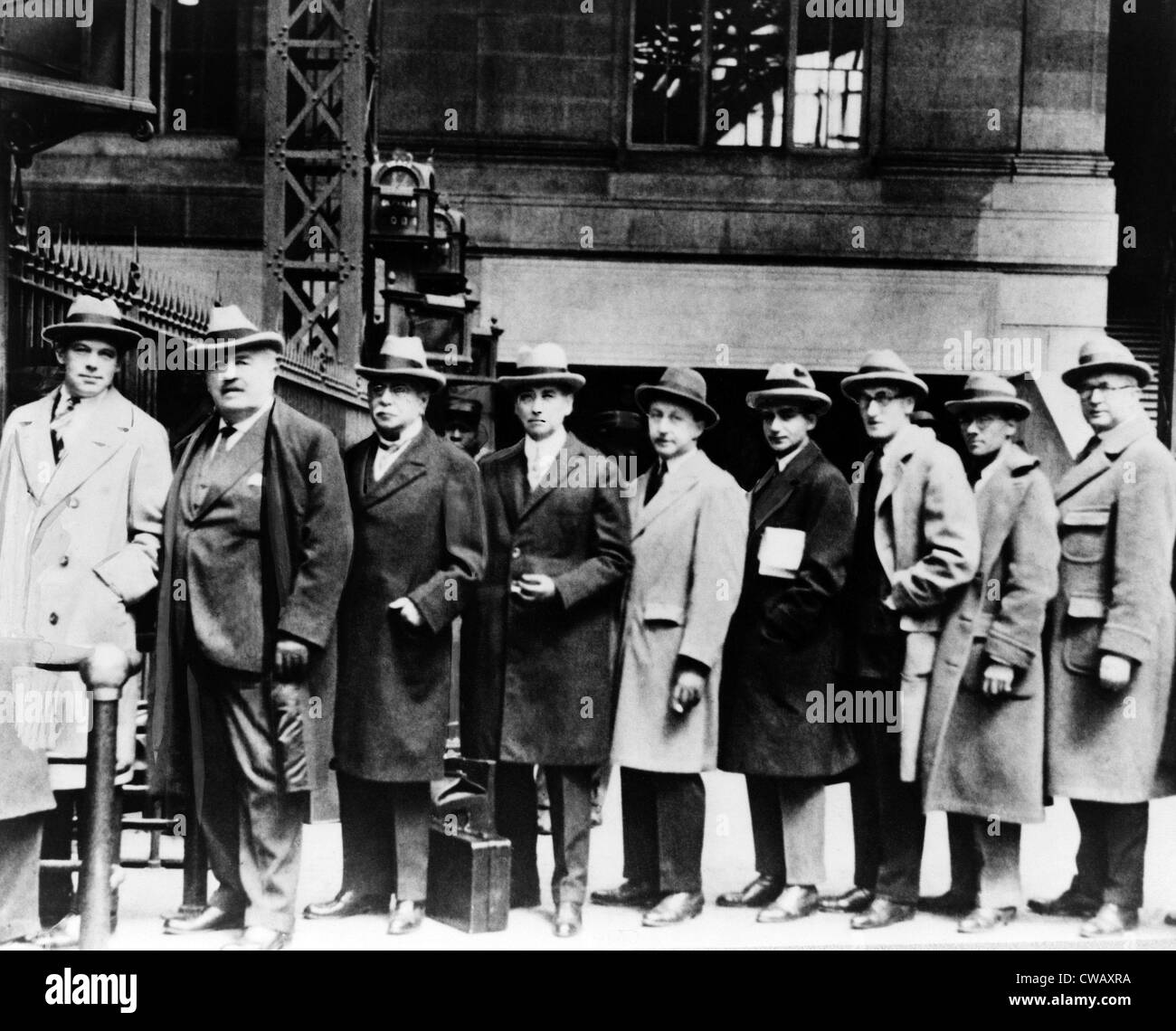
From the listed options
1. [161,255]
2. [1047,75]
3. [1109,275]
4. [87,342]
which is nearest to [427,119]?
[161,255]

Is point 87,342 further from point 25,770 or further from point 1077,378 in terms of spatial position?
point 1077,378

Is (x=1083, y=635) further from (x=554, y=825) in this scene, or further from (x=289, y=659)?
(x=289, y=659)

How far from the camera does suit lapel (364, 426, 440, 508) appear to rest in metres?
6.23

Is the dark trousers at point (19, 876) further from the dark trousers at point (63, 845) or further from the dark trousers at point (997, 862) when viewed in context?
the dark trousers at point (997, 862)

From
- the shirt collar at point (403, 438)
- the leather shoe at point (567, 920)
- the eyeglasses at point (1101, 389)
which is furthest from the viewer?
the eyeglasses at point (1101, 389)

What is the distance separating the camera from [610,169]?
43.3 feet

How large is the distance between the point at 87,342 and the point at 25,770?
1.73 m

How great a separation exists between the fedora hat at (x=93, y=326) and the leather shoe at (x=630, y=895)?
121 inches

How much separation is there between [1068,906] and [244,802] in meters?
3.47

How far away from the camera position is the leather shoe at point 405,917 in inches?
239

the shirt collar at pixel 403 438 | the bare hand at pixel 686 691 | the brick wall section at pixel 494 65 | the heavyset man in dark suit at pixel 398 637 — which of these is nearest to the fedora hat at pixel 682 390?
the heavyset man in dark suit at pixel 398 637

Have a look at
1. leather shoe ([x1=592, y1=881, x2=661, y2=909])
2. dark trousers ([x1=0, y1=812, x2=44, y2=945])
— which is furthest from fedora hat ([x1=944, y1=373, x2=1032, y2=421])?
dark trousers ([x1=0, y1=812, x2=44, y2=945])

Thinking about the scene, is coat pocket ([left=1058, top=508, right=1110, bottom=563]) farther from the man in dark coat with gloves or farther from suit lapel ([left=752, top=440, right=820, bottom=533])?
suit lapel ([left=752, top=440, right=820, bottom=533])

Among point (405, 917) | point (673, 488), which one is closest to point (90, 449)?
point (405, 917)
